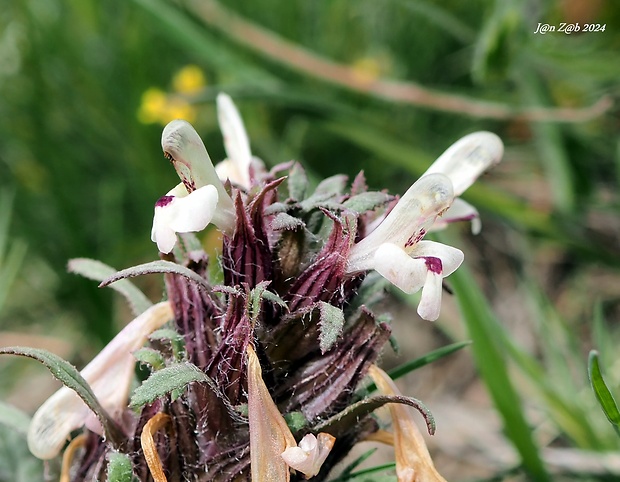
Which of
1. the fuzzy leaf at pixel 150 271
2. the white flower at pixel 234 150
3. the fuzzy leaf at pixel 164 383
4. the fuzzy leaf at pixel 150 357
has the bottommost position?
the fuzzy leaf at pixel 164 383

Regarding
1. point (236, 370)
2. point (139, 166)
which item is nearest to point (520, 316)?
point (139, 166)

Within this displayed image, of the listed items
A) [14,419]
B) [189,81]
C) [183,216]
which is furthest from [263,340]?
[189,81]

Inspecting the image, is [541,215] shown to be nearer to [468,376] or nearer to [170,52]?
[468,376]

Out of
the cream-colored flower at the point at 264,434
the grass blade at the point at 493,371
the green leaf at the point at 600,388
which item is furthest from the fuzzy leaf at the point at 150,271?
the grass blade at the point at 493,371

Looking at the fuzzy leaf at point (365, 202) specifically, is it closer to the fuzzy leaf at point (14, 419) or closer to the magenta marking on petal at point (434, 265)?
the magenta marking on petal at point (434, 265)

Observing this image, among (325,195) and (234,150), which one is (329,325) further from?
(234,150)
